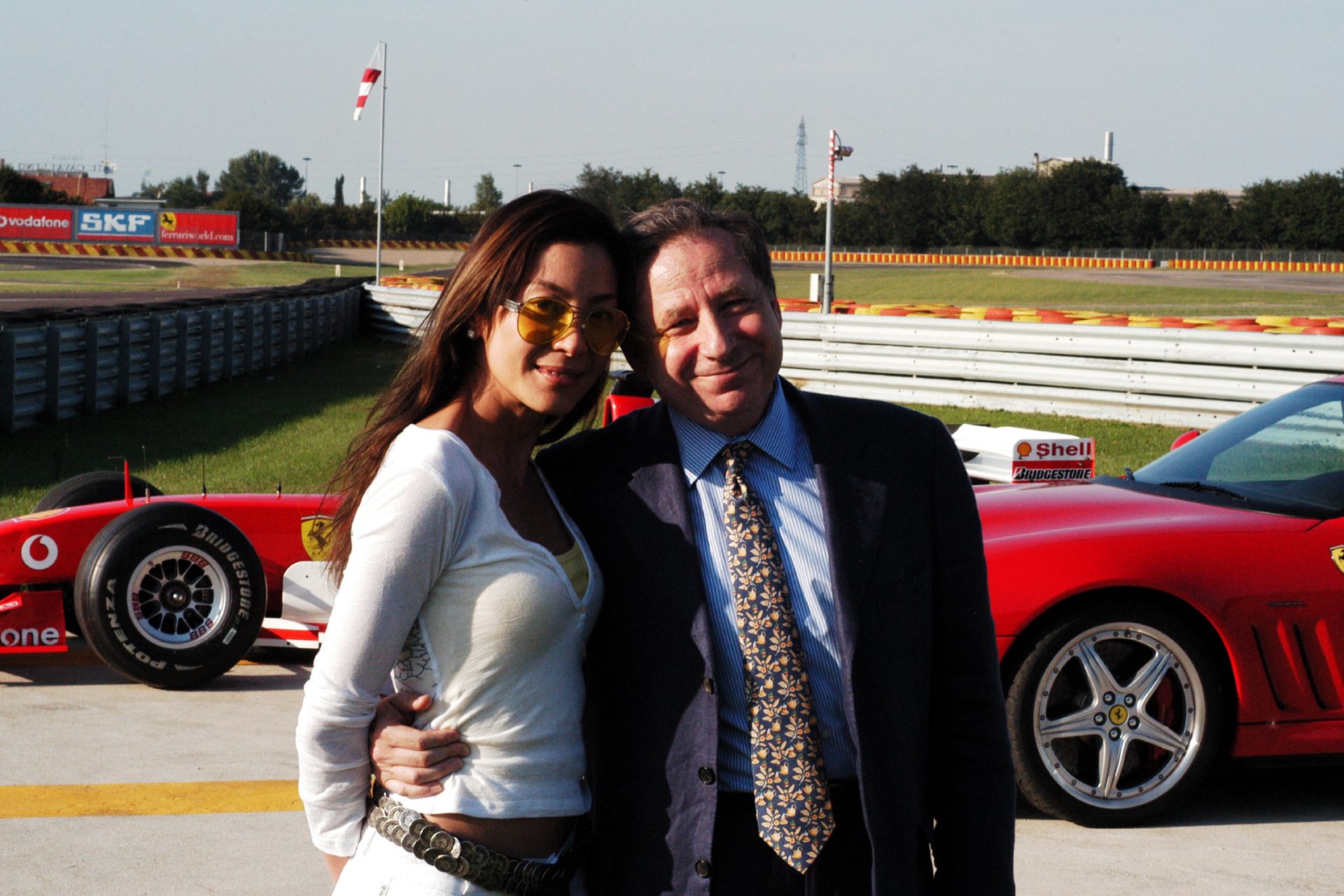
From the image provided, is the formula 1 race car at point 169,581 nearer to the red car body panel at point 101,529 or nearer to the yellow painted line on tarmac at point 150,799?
the red car body panel at point 101,529

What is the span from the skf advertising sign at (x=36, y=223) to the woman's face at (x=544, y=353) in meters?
76.4

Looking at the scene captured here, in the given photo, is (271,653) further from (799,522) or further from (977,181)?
(977,181)

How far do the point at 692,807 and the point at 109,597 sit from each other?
14.9ft

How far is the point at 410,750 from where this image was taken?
2.01 metres

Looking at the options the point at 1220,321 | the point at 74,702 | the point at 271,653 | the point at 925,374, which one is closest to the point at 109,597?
the point at 74,702

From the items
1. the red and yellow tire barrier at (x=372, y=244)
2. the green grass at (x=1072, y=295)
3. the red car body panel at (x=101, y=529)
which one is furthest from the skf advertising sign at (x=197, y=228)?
the red car body panel at (x=101, y=529)

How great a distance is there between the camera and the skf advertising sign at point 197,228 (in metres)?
71.1

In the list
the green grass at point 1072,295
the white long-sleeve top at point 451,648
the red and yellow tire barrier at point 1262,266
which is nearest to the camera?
the white long-sleeve top at point 451,648

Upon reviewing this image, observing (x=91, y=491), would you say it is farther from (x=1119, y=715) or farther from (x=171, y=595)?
(x=1119, y=715)

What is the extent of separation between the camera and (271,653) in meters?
6.97

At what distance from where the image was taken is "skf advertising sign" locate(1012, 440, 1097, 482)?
23.3 feet

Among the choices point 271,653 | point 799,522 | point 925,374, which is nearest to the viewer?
point 799,522

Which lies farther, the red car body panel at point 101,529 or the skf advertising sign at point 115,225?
the skf advertising sign at point 115,225

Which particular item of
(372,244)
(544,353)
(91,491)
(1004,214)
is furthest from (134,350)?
(1004,214)
